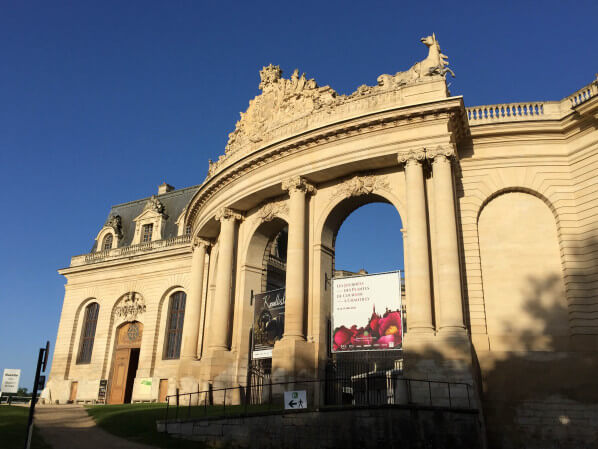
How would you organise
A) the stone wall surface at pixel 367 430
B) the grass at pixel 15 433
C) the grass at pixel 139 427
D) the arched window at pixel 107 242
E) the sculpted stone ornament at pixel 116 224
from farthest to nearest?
the arched window at pixel 107 242
the sculpted stone ornament at pixel 116 224
the grass at pixel 139 427
the grass at pixel 15 433
the stone wall surface at pixel 367 430

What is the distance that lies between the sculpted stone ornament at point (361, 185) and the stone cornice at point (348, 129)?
2156 mm

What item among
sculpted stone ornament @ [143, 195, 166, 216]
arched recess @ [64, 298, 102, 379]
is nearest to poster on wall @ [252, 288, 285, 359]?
sculpted stone ornament @ [143, 195, 166, 216]

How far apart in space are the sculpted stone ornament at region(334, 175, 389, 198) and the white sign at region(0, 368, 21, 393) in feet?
52.8

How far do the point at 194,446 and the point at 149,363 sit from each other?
2349 centimetres

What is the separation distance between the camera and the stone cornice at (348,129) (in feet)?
73.4

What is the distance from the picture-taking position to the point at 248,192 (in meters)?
28.2

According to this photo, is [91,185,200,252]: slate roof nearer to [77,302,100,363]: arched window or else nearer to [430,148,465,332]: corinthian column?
[77,302,100,363]: arched window

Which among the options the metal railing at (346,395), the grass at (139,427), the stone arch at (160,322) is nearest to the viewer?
the grass at (139,427)

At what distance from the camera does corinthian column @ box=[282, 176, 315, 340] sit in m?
23.6

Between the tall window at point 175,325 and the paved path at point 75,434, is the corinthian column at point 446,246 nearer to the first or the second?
the paved path at point 75,434

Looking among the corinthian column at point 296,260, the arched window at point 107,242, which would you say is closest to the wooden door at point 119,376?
the arched window at point 107,242

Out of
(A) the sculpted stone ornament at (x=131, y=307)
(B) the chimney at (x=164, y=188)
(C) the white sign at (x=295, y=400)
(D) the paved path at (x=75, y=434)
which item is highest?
(B) the chimney at (x=164, y=188)

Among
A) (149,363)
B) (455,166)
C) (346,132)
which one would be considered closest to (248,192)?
(346,132)

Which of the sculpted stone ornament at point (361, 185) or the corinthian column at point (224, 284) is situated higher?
the sculpted stone ornament at point (361, 185)
